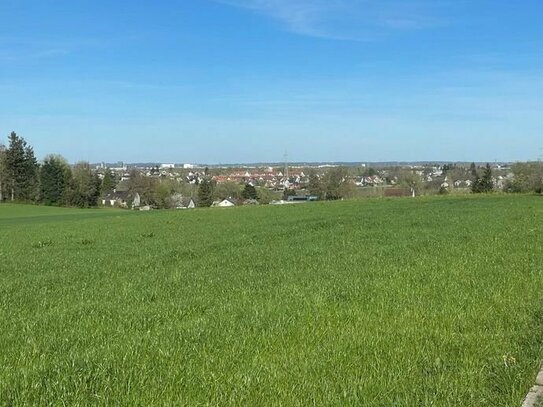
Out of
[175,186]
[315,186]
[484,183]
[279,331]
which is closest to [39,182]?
[175,186]

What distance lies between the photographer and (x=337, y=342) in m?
6.56

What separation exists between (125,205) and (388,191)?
174 ft

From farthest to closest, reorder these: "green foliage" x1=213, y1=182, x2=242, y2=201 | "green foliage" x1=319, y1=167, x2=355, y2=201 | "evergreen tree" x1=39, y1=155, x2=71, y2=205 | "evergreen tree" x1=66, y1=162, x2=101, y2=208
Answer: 1. "green foliage" x1=213, y1=182, x2=242, y2=201
2. "green foliage" x1=319, y1=167, x2=355, y2=201
3. "evergreen tree" x1=66, y1=162, x2=101, y2=208
4. "evergreen tree" x1=39, y1=155, x2=71, y2=205

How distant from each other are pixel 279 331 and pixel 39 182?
10127 centimetres

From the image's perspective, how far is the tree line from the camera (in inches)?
3878

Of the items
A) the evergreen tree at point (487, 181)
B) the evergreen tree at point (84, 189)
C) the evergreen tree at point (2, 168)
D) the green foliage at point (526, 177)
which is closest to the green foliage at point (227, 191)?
the evergreen tree at point (84, 189)

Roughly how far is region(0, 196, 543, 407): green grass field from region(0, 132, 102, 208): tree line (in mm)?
89324

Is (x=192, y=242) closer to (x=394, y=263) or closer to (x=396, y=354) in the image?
(x=394, y=263)

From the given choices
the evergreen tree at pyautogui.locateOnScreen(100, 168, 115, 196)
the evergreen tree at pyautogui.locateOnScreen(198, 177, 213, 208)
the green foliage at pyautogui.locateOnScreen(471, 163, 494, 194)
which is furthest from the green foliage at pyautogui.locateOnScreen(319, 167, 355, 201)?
the evergreen tree at pyautogui.locateOnScreen(100, 168, 115, 196)

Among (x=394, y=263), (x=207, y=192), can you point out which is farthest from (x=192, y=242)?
(x=207, y=192)

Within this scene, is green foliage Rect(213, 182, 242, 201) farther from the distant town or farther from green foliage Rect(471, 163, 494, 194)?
green foliage Rect(471, 163, 494, 194)

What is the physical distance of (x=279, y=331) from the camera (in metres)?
6.97

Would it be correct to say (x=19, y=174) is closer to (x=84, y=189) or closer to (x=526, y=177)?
(x=84, y=189)

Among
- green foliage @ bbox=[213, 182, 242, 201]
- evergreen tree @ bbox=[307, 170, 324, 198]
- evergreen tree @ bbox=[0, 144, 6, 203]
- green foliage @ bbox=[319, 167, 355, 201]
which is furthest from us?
green foliage @ bbox=[213, 182, 242, 201]
